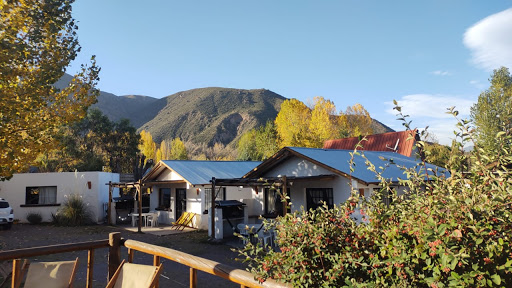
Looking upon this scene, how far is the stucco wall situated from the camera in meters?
21.1

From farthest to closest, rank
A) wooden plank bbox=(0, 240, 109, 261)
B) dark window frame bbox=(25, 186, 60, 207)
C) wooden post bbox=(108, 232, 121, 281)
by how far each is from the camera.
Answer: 1. dark window frame bbox=(25, 186, 60, 207)
2. wooden post bbox=(108, 232, 121, 281)
3. wooden plank bbox=(0, 240, 109, 261)

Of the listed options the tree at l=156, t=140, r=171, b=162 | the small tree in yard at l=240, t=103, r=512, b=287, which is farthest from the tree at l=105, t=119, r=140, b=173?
the small tree in yard at l=240, t=103, r=512, b=287

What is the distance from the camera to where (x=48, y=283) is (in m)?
4.37

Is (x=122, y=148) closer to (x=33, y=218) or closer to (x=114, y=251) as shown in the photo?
(x=33, y=218)

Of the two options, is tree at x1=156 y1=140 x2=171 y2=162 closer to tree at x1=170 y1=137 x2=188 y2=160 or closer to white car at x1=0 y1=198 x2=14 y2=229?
tree at x1=170 y1=137 x2=188 y2=160

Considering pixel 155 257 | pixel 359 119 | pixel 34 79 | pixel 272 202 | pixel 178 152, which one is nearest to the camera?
pixel 155 257

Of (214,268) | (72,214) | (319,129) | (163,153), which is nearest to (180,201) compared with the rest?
(72,214)

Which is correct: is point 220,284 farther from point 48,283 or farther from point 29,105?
point 29,105

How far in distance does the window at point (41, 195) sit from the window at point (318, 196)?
16.3m

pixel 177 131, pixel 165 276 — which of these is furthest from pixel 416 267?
pixel 177 131

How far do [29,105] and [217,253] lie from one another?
732cm

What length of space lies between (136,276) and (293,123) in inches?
1662

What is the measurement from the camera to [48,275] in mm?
4410

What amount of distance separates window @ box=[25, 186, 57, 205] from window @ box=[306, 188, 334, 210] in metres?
16.3
